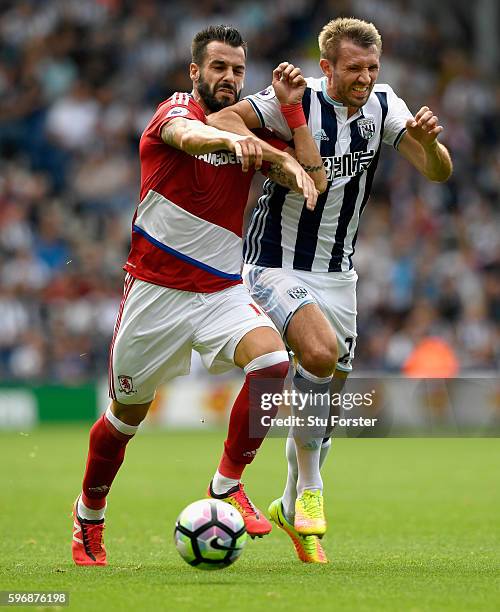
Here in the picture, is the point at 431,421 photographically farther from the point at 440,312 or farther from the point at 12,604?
the point at 12,604

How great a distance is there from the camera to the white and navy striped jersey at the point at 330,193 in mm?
7266

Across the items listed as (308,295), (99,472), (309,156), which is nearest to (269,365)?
(308,295)

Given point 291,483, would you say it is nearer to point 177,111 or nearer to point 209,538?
point 209,538

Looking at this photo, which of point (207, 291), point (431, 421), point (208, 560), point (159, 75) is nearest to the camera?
point (208, 560)

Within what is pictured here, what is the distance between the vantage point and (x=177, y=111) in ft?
22.1

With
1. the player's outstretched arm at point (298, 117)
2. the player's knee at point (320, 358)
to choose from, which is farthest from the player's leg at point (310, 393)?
the player's outstretched arm at point (298, 117)

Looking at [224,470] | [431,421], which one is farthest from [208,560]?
[431,421]

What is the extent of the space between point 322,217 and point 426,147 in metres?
0.74

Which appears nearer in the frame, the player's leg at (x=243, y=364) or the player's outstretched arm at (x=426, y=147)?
the player's leg at (x=243, y=364)

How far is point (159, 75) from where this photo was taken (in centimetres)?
2208

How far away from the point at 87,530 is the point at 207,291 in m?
1.59

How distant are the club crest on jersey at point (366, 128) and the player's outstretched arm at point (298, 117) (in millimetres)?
432

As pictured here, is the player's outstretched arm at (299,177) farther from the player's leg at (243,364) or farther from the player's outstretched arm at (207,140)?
the player's leg at (243,364)

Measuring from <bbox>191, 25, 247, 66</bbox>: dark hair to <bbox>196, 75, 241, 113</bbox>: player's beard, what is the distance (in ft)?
0.42
